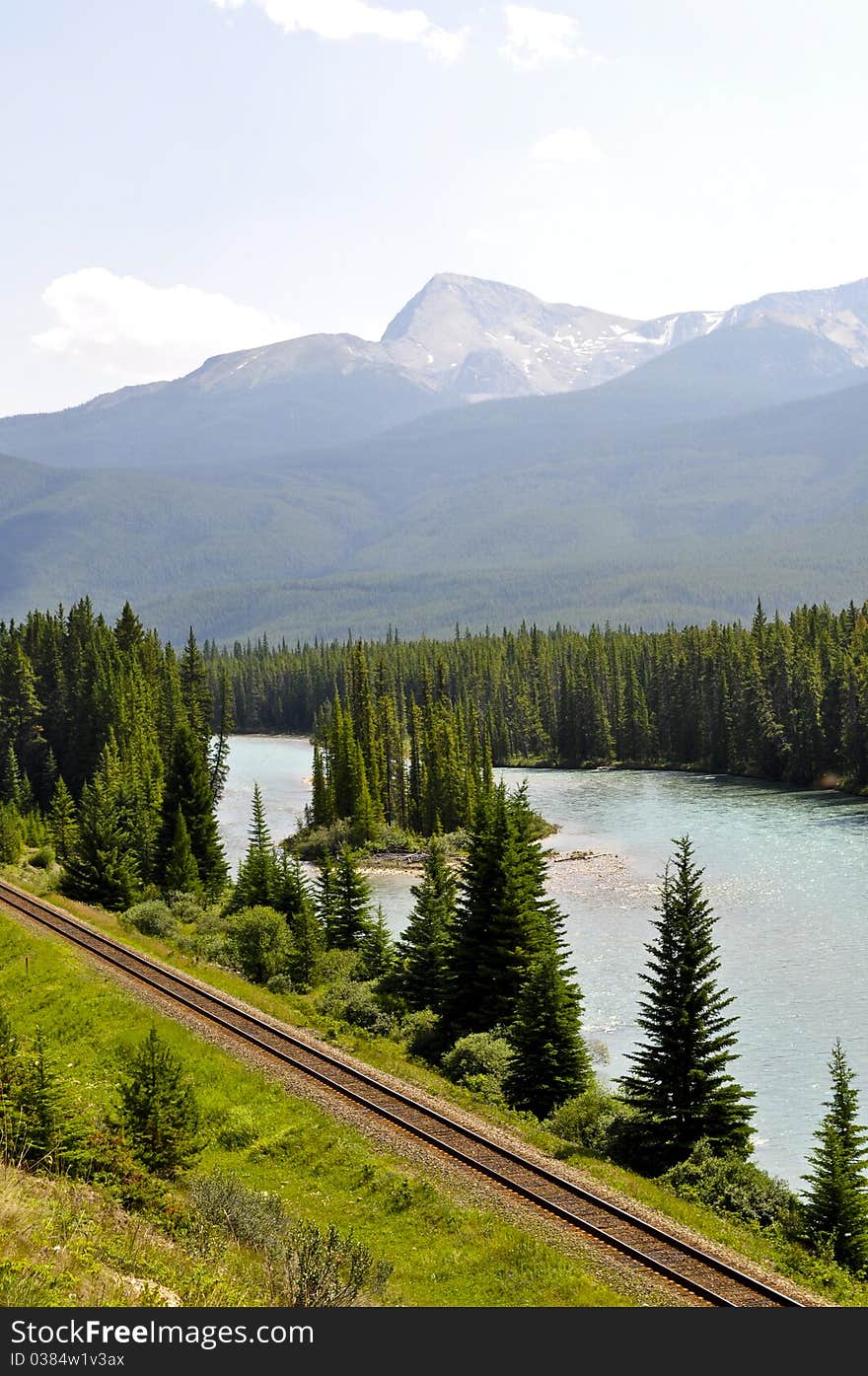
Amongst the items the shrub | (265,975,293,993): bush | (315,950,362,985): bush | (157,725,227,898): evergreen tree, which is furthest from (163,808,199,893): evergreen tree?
the shrub

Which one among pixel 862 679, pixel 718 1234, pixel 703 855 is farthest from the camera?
pixel 862 679

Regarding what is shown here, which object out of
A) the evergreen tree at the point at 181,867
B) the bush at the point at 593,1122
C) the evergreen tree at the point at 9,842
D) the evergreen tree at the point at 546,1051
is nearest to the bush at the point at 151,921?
the evergreen tree at the point at 181,867

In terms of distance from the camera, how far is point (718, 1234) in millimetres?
25453

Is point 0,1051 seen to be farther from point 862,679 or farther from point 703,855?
point 862,679

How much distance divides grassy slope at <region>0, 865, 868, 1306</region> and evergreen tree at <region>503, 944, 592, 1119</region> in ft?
7.90

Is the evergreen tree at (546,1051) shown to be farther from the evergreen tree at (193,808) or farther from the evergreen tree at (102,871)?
the evergreen tree at (193,808)

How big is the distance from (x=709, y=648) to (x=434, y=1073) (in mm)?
140240

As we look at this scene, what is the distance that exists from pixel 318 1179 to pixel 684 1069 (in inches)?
445

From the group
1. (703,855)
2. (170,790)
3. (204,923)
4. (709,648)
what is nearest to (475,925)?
(204,923)

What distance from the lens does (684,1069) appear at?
33.8 meters

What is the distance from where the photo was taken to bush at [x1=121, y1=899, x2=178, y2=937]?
56.8 m

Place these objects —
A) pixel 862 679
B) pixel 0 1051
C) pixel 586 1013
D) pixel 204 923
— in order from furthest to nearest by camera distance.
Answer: pixel 862 679 < pixel 204 923 < pixel 586 1013 < pixel 0 1051

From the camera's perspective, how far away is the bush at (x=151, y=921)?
56.8m

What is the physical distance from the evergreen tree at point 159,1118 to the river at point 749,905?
59.3 ft
